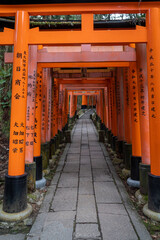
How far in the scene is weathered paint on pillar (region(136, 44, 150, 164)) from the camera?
3.58m

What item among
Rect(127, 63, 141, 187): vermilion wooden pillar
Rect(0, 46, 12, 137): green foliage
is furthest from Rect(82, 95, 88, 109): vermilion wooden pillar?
Rect(127, 63, 141, 187): vermilion wooden pillar

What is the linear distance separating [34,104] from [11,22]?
6.50 ft

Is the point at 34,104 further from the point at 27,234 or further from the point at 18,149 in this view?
the point at 27,234

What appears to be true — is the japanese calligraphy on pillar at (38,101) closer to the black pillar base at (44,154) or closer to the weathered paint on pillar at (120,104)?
the black pillar base at (44,154)

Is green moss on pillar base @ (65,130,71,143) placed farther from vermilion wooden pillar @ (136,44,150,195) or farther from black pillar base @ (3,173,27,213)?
black pillar base @ (3,173,27,213)

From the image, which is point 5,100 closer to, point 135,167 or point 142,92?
point 142,92

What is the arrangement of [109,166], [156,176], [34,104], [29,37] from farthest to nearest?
[109,166], [34,104], [29,37], [156,176]

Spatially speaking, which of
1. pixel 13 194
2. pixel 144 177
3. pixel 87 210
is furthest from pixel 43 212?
pixel 144 177

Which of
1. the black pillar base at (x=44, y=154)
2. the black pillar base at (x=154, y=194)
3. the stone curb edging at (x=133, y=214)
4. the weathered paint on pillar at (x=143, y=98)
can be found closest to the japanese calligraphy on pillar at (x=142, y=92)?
the weathered paint on pillar at (x=143, y=98)

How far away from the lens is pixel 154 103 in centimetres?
293

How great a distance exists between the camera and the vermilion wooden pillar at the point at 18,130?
2.86 m

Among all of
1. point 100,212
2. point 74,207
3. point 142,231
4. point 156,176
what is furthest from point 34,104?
point 142,231

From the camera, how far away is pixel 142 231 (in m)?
2.46

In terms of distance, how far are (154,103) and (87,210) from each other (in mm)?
2330
